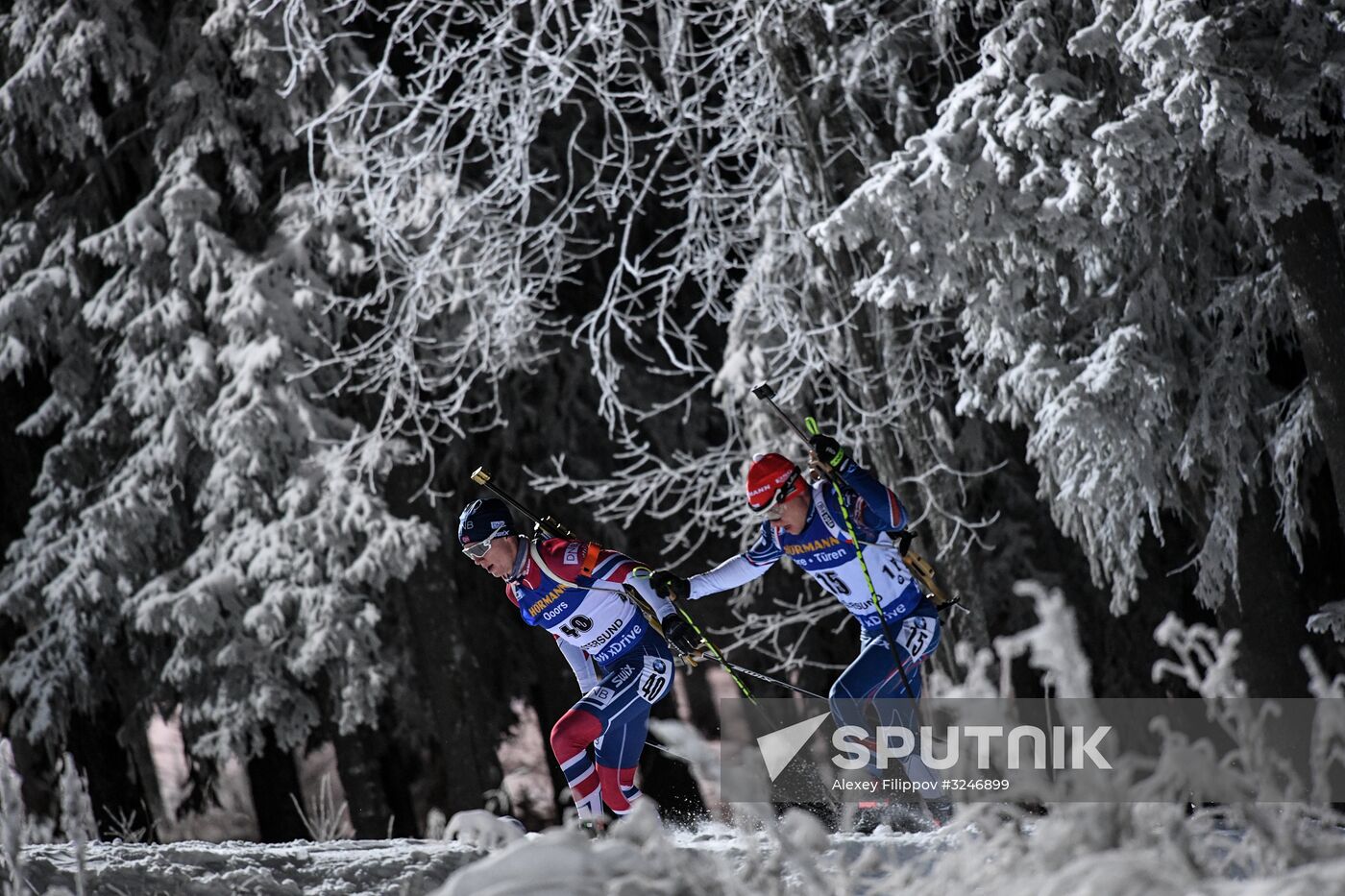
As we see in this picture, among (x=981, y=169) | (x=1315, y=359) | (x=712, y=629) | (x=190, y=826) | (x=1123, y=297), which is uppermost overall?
(x=981, y=169)

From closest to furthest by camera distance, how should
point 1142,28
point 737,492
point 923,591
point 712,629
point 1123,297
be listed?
point 923,591
point 1142,28
point 1123,297
point 737,492
point 712,629

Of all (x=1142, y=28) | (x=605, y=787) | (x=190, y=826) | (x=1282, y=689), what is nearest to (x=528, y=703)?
(x=190, y=826)

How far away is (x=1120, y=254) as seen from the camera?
360 inches

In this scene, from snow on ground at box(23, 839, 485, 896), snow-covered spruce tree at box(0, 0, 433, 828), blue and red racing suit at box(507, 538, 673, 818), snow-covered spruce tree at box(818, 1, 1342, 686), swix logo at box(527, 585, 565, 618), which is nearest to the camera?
snow on ground at box(23, 839, 485, 896)

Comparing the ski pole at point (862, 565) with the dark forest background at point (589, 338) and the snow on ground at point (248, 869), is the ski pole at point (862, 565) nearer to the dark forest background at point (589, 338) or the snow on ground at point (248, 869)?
the snow on ground at point (248, 869)

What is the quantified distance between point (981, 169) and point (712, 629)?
5.81 m

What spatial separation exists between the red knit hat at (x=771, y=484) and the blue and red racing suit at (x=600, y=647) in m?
0.63

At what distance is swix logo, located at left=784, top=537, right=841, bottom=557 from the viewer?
22.1 feet

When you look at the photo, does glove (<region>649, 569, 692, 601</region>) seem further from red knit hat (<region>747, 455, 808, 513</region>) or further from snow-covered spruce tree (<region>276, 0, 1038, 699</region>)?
snow-covered spruce tree (<region>276, 0, 1038, 699</region>)

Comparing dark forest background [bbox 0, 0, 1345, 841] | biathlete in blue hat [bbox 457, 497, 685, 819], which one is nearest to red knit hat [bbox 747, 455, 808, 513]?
biathlete in blue hat [bbox 457, 497, 685, 819]

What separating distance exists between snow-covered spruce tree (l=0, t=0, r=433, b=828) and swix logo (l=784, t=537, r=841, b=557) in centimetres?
568

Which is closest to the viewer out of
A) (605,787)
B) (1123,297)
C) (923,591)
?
(605,787)

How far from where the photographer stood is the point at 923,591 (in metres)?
6.99

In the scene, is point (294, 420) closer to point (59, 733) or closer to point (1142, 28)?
point (59, 733)
